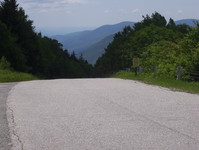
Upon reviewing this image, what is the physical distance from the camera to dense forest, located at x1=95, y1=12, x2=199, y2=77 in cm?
2761

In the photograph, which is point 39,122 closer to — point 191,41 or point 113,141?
point 113,141

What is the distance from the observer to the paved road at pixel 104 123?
270 inches

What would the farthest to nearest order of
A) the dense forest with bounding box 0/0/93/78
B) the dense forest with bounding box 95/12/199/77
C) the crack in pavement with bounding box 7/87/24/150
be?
the dense forest with bounding box 0/0/93/78, the dense forest with bounding box 95/12/199/77, the crack in pavement with bounding box 7/87/24/150

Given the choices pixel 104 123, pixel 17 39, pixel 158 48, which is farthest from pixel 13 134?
pixel 17 39

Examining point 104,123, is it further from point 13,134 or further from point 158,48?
point 158,48

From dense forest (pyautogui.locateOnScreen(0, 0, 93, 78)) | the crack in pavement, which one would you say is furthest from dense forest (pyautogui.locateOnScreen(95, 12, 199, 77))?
dense forest (pyautogui.locateOnScreen(0, 0, 93, 78))

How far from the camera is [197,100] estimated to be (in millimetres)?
12914

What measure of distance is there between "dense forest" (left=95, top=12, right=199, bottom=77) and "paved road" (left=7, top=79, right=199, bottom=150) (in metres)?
12.9

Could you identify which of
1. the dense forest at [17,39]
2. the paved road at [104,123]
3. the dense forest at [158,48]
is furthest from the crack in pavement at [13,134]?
the dense forest at [17,39]

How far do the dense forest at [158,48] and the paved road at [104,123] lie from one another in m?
12.9

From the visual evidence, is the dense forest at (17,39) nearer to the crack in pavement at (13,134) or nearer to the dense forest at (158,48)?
the dense forest at (158,48)

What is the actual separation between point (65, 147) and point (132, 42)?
71.6 metres

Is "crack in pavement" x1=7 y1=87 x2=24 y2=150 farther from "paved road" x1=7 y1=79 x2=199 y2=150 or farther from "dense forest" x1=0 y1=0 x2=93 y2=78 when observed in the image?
"dense forest" x1=0 y1=0 x2=93 y2=78

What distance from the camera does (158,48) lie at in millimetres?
44562
